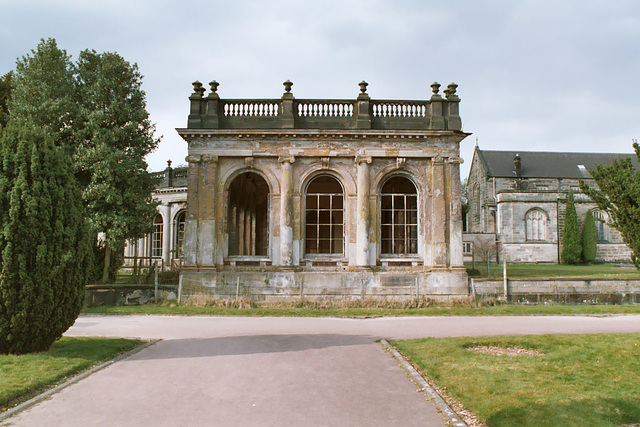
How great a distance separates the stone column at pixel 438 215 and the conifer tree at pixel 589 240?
3432 centimetres

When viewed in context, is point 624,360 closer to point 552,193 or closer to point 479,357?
point 479,357

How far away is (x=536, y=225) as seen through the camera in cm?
4797

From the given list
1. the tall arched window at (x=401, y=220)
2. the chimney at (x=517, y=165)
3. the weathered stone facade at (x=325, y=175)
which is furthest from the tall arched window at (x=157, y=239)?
the chimney at (x=517, y=165)

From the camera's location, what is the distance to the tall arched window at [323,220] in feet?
62.5

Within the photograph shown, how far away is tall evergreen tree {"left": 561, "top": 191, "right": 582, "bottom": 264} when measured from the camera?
45.4 metres

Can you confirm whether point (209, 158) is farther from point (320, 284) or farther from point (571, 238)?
point (571, 238)

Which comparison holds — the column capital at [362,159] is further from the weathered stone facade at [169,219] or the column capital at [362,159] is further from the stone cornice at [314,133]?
the weathered stone facade at [169,219]

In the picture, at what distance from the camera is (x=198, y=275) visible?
17734 mm

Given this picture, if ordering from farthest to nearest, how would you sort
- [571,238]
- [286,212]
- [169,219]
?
[571,238]
[169,219]
[286,212]

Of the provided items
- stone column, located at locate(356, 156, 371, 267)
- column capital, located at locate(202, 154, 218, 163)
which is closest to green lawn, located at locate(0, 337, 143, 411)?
column capital, located at locate(202, 154, 218, 163)

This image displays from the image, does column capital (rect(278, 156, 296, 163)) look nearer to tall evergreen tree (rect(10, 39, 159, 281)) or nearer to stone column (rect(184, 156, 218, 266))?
stone column (rect(184, 156, 218, 266))

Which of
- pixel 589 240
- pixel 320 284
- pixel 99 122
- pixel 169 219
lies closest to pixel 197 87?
pixel 99 122

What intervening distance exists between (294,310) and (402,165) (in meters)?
6.75

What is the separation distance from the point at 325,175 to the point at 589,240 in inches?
1458
